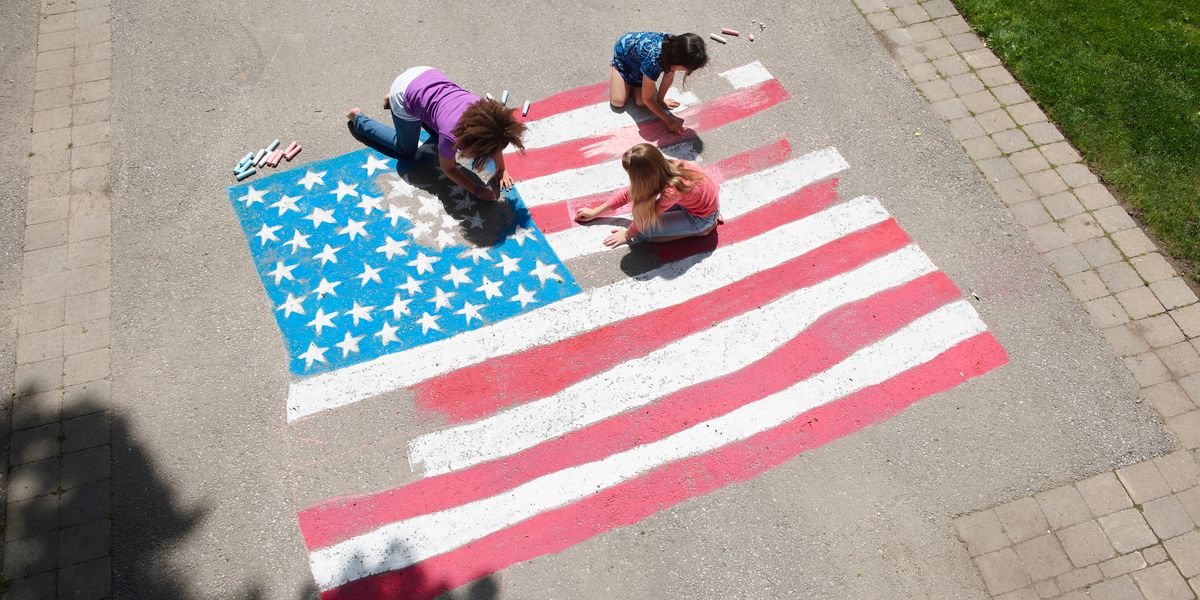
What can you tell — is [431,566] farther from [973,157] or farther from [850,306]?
[973,157]

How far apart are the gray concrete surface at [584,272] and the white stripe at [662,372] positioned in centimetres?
37

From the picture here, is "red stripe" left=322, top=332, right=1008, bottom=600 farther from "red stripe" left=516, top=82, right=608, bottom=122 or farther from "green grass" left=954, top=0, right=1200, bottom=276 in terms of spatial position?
"red stripe" left=516, top=82, right=608, bottom=122

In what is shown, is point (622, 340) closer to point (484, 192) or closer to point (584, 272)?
point (584, 272)

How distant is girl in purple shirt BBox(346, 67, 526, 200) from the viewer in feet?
19.3

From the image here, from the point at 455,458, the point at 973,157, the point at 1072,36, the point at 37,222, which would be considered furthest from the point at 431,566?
the point at 1072,36

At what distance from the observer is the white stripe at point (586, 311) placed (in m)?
5.71

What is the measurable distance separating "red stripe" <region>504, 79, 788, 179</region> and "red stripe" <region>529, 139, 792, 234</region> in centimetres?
41

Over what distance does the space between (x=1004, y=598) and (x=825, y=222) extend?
3244mm

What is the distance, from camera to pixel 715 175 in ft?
22.8

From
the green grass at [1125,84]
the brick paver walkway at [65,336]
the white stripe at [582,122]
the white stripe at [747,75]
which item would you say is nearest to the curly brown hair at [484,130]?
the white stripe at [582,122]

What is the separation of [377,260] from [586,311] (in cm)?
184

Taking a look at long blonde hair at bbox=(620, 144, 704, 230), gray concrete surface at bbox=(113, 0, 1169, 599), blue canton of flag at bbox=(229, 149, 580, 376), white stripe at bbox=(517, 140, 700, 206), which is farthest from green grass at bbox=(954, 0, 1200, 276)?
blue canton of flag at bbox=(229, 149, 580, 376)

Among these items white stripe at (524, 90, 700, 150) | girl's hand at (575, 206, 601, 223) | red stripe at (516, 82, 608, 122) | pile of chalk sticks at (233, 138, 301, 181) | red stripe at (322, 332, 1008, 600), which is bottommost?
red stripe at (322, 332, 1008, 600)

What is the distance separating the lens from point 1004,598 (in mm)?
5062
